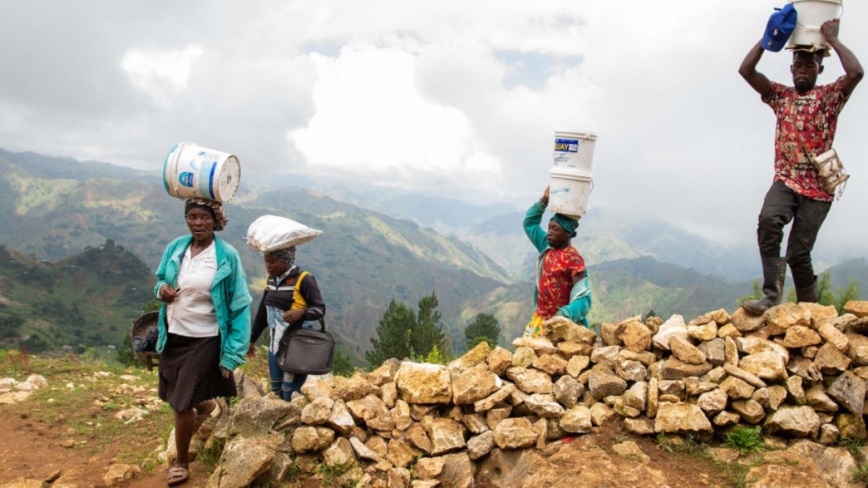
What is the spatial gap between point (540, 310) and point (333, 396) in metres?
2.33

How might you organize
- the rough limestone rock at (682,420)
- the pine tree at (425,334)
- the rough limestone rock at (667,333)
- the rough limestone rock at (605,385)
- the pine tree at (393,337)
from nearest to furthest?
the rough limestone rock at (682,420) → the rough limestone rock at (605,385) → the rough limestone rock at (667,333) → the pine tree at (393,337) → the pine tree at (425,334)

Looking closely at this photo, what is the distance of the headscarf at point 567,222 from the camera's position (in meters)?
4.98

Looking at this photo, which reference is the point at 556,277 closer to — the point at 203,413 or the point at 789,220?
the point at 789,220

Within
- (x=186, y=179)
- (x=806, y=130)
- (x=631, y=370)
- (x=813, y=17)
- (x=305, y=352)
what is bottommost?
(x=305, y=352)

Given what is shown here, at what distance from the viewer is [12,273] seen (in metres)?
118

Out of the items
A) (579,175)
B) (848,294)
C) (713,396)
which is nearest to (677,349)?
(713,396)

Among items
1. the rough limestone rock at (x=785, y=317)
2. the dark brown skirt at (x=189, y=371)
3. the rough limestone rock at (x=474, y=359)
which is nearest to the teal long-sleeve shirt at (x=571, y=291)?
the rough limestone rock at (x=474, y=359)

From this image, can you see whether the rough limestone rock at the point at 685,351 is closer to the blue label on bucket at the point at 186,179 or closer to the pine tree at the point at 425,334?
the blue label on bucket at the point at 186,179

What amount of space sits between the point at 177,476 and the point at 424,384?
215 centimetres

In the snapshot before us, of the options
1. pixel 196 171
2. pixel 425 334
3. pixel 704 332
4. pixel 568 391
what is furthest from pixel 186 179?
pixel 425 334

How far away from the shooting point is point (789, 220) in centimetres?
439

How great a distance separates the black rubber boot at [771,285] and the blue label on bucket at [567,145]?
6.56ft

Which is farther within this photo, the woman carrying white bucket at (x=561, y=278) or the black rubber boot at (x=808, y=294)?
the woman carrying white bucket at (x=561, y=278)

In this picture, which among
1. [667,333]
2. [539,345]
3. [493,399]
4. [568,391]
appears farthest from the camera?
[539,345]
